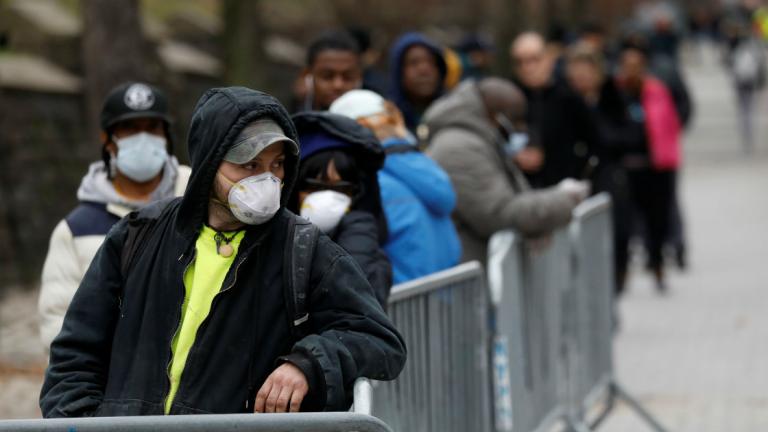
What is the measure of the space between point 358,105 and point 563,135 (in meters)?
5.31

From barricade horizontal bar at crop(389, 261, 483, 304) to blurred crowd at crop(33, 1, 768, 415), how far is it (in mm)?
60

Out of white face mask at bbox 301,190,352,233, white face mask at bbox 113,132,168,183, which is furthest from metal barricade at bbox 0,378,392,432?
white face mask at bbox 113,132,168,183

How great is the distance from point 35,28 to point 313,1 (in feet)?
35.6

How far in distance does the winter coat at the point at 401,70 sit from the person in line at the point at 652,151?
5.06 m

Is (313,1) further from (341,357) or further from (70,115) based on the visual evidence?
(341,357)

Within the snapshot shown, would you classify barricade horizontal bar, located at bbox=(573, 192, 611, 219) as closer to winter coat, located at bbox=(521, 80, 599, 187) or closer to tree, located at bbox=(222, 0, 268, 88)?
winter coat, located at bbox=(521, 80, 599, 187)

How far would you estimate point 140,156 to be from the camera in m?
→ 5.30

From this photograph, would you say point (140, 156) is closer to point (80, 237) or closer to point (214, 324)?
point (80, 237)

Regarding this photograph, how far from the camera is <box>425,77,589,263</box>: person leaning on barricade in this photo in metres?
7.14

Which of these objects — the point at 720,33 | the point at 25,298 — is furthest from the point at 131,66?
the point at 720,33

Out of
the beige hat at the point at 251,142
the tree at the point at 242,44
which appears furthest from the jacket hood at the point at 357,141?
the tree at the point at 242,44

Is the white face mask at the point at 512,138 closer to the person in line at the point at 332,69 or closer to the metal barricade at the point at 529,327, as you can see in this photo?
the metal barricade at the point at 529,327

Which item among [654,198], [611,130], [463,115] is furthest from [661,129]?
[463,115]

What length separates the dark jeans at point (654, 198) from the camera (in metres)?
13.4
